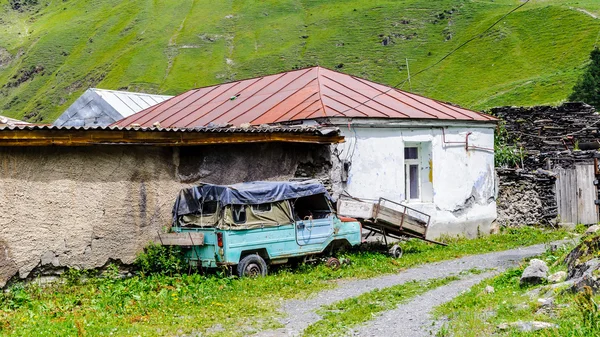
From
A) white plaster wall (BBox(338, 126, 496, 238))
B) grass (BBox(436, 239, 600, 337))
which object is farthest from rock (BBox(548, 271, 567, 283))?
white plaster wall (BBox(338, 126, 496, 238))

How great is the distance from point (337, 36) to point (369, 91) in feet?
309

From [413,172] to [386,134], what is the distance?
6.13ft

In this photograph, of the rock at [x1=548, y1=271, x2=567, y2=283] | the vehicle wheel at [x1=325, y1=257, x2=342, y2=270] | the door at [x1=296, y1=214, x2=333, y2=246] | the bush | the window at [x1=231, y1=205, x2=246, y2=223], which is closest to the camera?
the rock at [x1=548, y1=271, x2=567, y2=283]

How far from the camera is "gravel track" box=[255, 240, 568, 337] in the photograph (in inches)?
357

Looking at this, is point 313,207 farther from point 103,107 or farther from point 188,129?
point 103,107

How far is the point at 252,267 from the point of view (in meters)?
12.5

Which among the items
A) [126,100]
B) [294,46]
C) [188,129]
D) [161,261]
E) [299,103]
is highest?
[294,46]

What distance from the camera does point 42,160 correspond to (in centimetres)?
1164

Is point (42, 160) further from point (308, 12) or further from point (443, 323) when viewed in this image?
point (308, 12)

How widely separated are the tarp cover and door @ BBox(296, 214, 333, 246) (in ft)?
1.90

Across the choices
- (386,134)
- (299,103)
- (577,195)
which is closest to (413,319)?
(386,134)

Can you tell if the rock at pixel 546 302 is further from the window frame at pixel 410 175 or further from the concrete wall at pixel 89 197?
the window frame at pixel 410 175

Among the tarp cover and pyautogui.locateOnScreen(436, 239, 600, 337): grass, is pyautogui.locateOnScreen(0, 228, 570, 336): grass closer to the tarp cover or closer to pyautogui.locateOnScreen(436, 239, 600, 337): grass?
the tarp cover

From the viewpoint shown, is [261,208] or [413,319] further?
[261,208]
